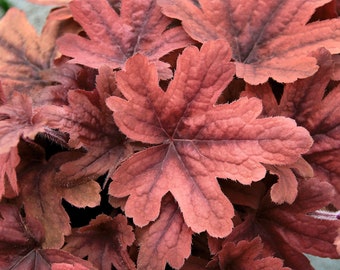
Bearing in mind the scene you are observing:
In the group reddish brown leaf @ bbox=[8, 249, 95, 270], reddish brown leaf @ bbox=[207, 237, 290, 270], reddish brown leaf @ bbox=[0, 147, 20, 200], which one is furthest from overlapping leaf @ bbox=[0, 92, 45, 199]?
reddish brown leaf @ bbox=[207, 237, 290, 270]

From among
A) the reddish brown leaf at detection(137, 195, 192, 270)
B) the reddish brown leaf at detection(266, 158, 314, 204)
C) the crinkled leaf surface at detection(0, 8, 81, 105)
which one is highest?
the crinkled leaf surface at detection(0, 8, 81, 105)

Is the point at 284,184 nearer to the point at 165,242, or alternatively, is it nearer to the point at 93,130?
the point at 165,242

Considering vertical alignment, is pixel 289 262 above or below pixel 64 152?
below

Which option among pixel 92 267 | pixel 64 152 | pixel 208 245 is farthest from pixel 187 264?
pixel 64 152

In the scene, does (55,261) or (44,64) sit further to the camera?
(44,64)

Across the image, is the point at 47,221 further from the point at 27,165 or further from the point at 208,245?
the point at 208,245

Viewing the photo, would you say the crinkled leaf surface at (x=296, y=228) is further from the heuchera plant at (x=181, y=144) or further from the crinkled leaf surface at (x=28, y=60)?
the crinkled leaf surface at (x=28, y=60)

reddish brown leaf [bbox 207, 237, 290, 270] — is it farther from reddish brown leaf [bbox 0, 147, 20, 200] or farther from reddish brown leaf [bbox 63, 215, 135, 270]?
reddish brown leaf [bbox 0, 147, 20, 200]
